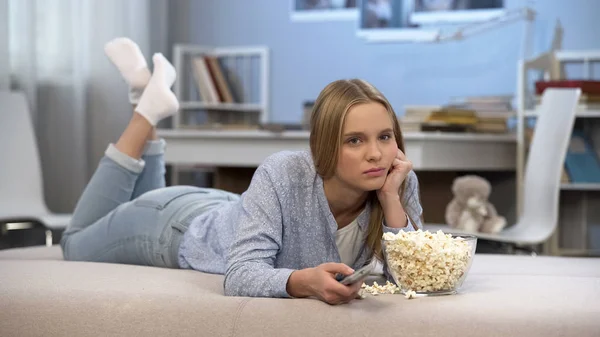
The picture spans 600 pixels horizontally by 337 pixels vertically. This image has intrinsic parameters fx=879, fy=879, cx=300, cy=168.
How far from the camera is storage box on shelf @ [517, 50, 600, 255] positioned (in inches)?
141

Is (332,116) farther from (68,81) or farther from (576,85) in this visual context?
(68,81)

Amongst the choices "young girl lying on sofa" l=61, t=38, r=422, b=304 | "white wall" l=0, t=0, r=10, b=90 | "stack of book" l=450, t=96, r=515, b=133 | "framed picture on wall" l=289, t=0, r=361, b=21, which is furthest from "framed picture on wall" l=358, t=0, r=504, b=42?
"young girl lying on sofa" l=61, t=38, r=422, b=304

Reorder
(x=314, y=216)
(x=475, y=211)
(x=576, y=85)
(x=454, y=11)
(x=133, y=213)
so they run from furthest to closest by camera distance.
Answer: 1. (x=454, y=11)
2. (x=576, y=85)
3. (x=475, y=211)
4. (x=133, y=213)
5. (x=314, y=216)

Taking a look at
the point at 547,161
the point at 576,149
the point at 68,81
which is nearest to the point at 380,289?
the point at 547,161

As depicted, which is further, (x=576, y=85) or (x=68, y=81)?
(x=68, y=81)

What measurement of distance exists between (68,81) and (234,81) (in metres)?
0.98

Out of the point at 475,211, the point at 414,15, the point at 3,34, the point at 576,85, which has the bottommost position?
the point at 475,211

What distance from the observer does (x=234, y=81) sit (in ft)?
15.5

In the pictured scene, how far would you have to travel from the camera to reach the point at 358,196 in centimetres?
156

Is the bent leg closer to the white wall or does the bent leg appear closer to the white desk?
the white desk

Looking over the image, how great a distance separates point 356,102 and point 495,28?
9.89 ft

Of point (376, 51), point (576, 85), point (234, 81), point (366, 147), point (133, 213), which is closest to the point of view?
point (366, 147)

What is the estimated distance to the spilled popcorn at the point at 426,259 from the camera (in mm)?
1347

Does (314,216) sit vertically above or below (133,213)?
above
